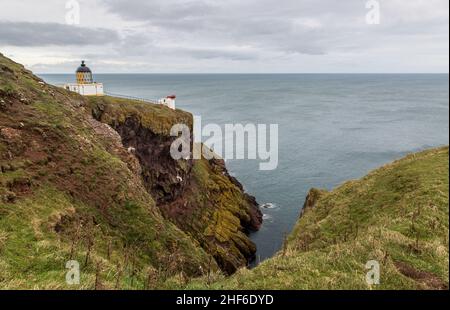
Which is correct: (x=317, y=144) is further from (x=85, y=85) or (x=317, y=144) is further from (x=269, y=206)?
(x=85, y=85)

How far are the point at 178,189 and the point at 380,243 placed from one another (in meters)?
49.2

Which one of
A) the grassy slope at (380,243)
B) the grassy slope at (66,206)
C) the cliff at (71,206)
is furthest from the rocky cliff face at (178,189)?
the grassy slope at (380,243)

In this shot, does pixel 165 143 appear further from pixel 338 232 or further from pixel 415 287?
pixel 415 287

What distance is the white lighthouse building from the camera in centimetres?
6100

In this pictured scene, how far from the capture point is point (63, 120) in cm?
3359

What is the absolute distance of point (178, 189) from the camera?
63.5 m

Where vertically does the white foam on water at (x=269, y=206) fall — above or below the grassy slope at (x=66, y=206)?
below

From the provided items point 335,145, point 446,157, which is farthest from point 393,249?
point 335,145

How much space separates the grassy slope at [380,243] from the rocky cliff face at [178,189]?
1266 inches

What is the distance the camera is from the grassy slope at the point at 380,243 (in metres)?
14.0

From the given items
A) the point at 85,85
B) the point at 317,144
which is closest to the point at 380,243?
the point at 85,85

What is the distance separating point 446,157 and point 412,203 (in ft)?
33.8

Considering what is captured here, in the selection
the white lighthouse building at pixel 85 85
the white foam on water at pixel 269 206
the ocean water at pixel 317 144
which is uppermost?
the white lighthouse building at pixel 85 85

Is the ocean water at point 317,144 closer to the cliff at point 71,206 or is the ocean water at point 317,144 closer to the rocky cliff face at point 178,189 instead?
the rocky cliff face at point 178,189
